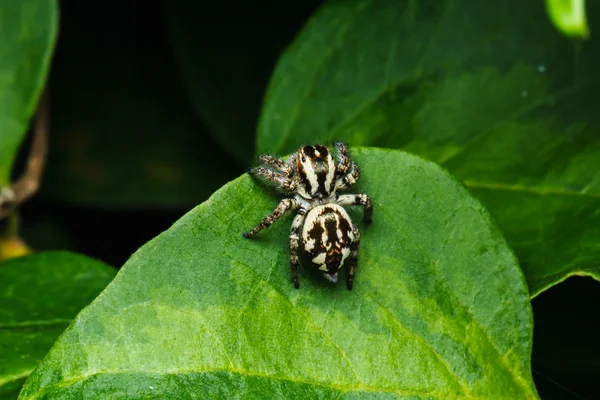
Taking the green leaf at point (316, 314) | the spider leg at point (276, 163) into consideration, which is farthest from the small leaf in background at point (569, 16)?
the spider leg at point (276, 163)

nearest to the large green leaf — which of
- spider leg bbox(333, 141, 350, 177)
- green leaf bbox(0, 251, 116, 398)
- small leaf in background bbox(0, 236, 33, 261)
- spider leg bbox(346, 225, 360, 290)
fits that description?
spider leg bbox(333, 141, 350, 177)

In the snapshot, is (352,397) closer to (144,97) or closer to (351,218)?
(351,218)

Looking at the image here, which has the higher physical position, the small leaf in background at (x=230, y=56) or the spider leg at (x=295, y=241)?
the small leaf in background at (x=230, y=56)

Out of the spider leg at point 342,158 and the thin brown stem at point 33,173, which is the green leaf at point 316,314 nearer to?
the spider leg at point 342,158

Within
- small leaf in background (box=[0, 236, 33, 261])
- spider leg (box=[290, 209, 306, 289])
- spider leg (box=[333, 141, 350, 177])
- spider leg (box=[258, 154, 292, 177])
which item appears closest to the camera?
spider leg (box=[290, 209, 306, 289])

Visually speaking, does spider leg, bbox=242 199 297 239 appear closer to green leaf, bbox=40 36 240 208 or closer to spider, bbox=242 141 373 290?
spider, bbox=242 141 373 290

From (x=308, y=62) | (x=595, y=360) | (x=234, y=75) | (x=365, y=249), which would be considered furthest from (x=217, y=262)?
(x=234, y=75)

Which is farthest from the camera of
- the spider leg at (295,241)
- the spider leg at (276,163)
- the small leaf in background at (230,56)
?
the small leaf in background at (230,56)
